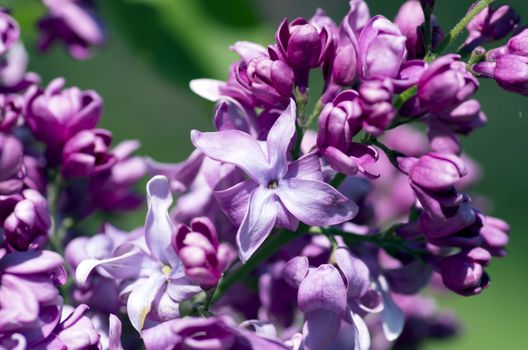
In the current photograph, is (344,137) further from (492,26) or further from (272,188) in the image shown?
(492,26)

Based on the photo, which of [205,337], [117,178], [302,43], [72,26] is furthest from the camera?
[72,26]

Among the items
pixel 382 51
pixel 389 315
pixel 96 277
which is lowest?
pixel 389 315

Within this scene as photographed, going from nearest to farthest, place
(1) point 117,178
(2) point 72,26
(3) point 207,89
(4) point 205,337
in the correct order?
(4) point 205,337 → (3) point 207,89 → (1) point 117,178 → (2) point 72,26

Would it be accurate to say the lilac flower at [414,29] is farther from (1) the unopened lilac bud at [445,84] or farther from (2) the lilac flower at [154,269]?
(2) the lilac flower at [154,269]

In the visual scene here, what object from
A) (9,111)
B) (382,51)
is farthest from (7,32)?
(382,51)

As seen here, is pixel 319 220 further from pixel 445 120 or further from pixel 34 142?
pixel 34 142

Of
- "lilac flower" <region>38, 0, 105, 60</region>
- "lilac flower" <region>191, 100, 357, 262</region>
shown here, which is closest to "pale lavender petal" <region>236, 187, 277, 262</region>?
"lilac flower" <region>191, 100, 357, 262</region>
